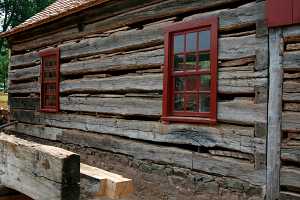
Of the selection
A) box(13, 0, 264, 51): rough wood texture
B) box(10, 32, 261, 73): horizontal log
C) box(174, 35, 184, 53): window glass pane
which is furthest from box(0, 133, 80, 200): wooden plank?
box(174, 35, 184, 53): window glass pane

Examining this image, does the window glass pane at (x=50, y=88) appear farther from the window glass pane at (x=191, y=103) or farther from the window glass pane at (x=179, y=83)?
the window glass pane at (x=191, y=103)

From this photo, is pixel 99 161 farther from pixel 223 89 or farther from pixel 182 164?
pixel 223 89

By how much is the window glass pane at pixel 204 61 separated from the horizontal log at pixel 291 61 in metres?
1.38

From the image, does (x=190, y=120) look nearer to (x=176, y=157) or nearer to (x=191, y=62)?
(x=176, y=157)

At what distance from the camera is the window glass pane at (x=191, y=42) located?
641cm

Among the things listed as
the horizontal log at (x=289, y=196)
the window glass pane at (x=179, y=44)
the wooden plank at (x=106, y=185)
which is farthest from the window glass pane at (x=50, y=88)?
the wooden plank at (x=106, y=185)

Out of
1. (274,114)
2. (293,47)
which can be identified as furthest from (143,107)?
(293,47)

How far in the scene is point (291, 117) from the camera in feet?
16.5

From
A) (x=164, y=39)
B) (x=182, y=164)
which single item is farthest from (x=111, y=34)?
(x=182, y=164)

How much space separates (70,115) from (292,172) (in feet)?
19.3

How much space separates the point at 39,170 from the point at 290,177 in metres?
3.75

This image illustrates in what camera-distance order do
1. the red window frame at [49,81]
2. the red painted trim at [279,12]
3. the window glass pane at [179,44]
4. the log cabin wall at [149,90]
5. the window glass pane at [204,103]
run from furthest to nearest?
the red window frame at [49,81] → the window glass pane at [179,44] → the window glass pane at [204,103] → the log cabin wall at [149,90] → the red painted trim at [279,12]

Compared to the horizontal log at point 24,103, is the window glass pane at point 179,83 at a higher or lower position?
higher

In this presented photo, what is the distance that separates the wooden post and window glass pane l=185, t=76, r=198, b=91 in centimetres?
145
